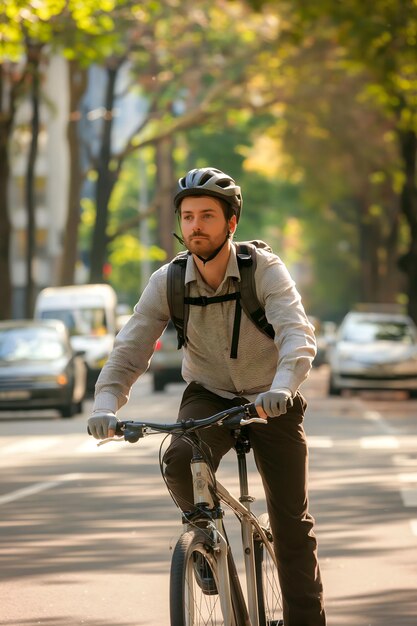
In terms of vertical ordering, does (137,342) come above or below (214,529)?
above

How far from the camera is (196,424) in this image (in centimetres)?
551

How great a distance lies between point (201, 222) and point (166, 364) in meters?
28.0

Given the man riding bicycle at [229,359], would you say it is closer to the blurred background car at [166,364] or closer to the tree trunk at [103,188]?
the blurred background car at [166,364]

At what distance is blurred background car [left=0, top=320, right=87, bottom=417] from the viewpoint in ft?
84.1

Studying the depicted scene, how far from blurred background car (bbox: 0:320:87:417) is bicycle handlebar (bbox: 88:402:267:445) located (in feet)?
66.0

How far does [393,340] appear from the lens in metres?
32.9

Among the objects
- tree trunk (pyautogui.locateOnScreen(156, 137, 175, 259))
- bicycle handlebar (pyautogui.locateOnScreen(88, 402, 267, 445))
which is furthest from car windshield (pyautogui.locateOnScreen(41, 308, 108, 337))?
bicycle handlebar (pyautogui.locateOnScreen(88, 402, 267, 445))

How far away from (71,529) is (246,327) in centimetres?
560

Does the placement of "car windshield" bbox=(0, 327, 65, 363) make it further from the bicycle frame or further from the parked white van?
the bicycle frame

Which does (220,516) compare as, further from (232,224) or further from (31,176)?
(31,176)

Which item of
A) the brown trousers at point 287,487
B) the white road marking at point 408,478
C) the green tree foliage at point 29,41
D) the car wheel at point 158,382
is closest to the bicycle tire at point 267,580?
the brown trousers at point 287,487

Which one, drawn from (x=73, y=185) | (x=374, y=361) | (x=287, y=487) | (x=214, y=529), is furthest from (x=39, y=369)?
(x=214, y=529)

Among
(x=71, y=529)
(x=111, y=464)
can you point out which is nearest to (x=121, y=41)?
(x=111, y=464)

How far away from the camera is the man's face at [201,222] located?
5770 mm
